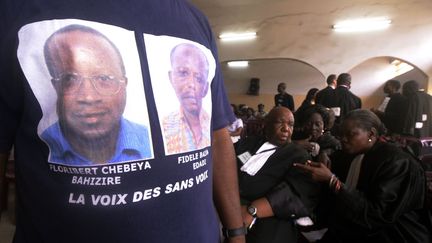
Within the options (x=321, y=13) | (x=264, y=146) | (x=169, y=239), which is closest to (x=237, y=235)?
(x=169, y=239)

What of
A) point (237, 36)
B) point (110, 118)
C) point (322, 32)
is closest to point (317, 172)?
point (110, 118)

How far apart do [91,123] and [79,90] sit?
0.18ft

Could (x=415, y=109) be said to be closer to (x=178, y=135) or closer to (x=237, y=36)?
(x=237, y=36)

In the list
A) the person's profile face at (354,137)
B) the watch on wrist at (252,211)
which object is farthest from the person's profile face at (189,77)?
the person's profile face at (354,137)

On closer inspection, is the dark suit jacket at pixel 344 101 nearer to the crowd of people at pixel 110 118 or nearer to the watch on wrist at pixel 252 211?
the watch on wrist at pixel 252 211

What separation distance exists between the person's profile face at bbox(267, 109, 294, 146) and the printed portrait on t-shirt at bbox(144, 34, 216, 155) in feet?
3.45

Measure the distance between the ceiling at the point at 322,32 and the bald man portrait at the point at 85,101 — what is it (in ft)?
17.4

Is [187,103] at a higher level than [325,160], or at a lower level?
higher

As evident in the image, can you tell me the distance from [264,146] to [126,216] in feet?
3.61

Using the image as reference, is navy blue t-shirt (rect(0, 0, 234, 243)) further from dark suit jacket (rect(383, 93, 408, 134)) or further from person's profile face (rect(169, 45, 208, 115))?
dark suit jacket (rect(383, 93, 408, 134))

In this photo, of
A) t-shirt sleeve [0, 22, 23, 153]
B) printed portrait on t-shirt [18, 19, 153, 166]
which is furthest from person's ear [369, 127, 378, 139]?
t-shirt sleeve [0, 22, 23, 153]

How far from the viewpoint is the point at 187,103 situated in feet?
1.82

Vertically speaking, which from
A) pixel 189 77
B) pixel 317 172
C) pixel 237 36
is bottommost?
pixel 317 172

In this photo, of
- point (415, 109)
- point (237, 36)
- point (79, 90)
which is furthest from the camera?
point (237, 36)
